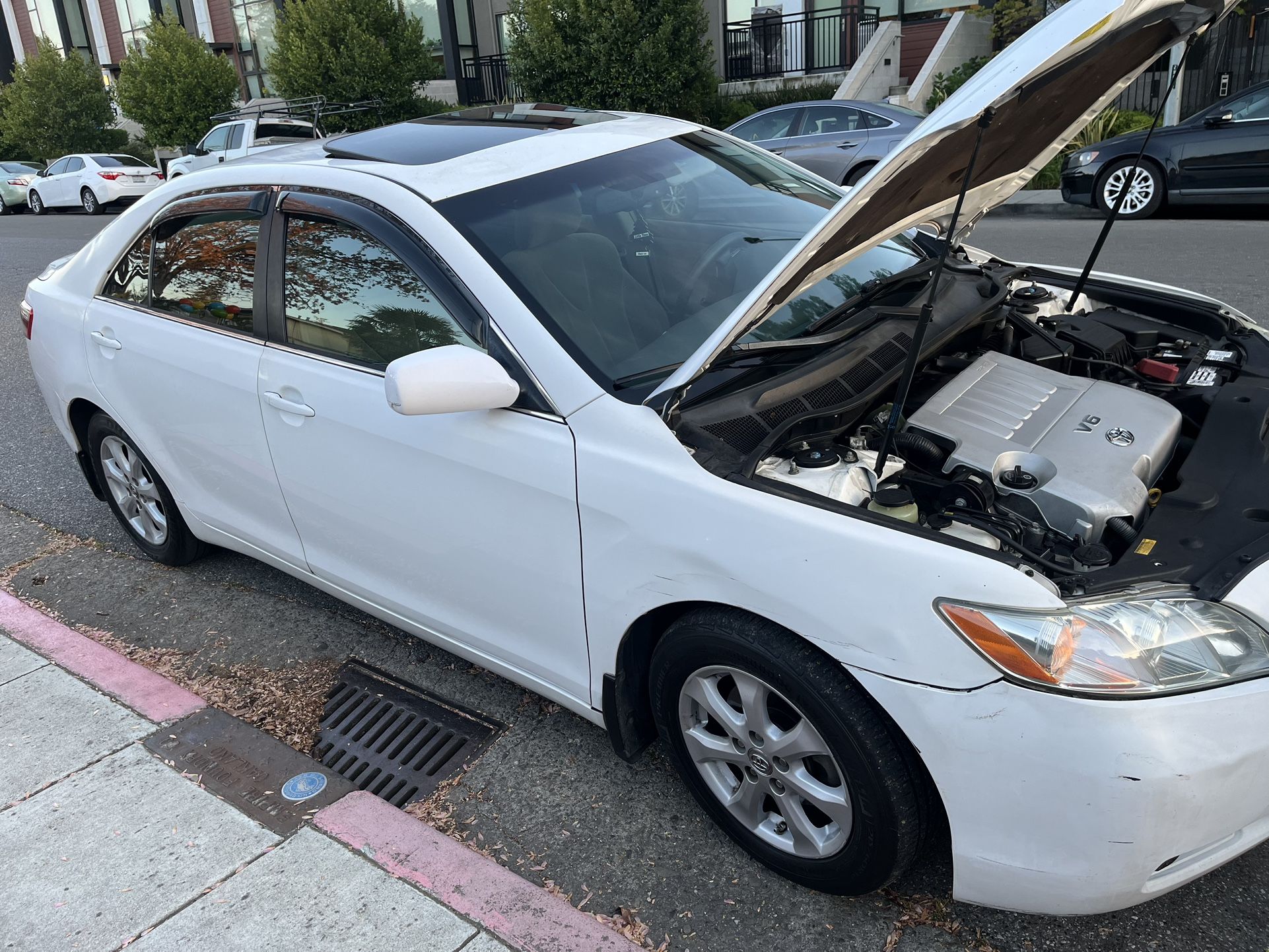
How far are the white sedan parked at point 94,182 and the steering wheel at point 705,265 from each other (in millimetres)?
22561

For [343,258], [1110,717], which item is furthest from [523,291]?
[1110,717]

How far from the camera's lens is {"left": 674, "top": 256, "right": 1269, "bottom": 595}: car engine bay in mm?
2158

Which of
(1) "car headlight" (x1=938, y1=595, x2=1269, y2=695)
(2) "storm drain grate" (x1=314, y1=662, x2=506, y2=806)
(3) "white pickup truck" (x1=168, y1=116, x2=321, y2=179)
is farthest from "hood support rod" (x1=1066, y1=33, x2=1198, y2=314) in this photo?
(3) "white pickup truck" (x1=168, y1=116, x2=321, y2=179)

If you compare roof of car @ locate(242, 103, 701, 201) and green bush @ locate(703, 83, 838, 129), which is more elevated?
roof of car @ locate(242, 103, 701, 201)

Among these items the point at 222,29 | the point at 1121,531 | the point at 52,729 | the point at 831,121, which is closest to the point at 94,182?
the point at 222,29

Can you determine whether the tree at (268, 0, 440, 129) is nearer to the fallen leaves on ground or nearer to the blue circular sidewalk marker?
the blue circular sidewalk marker

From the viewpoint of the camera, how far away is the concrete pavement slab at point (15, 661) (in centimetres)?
365

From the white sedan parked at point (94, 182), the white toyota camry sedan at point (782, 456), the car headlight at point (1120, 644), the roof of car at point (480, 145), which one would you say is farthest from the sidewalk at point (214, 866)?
the white sedan parked at point (94, 182)

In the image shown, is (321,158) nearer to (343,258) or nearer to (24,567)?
(343,258)

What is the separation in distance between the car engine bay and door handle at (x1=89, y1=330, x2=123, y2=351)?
254 cm

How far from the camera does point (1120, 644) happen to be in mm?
1897

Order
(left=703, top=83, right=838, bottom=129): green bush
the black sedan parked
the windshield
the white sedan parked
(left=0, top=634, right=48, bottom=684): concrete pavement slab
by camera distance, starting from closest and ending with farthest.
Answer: the windshield → (left=0, top=634, right=48, bottom=684): concrete pavement slab → the black sedan parked → (left=703, top=83, right=838, bottom=129): green bush → the white sedan parked

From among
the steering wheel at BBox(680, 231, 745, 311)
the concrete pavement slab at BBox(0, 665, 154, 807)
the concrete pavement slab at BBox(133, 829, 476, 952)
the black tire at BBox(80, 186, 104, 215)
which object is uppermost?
the steering wheel at BBox(680, 231, 745, 311)

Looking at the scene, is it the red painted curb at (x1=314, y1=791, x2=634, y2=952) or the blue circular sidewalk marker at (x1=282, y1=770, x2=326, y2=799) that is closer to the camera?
the red painted curb at (x1=314, y1=791, x2=634, y2=952)
